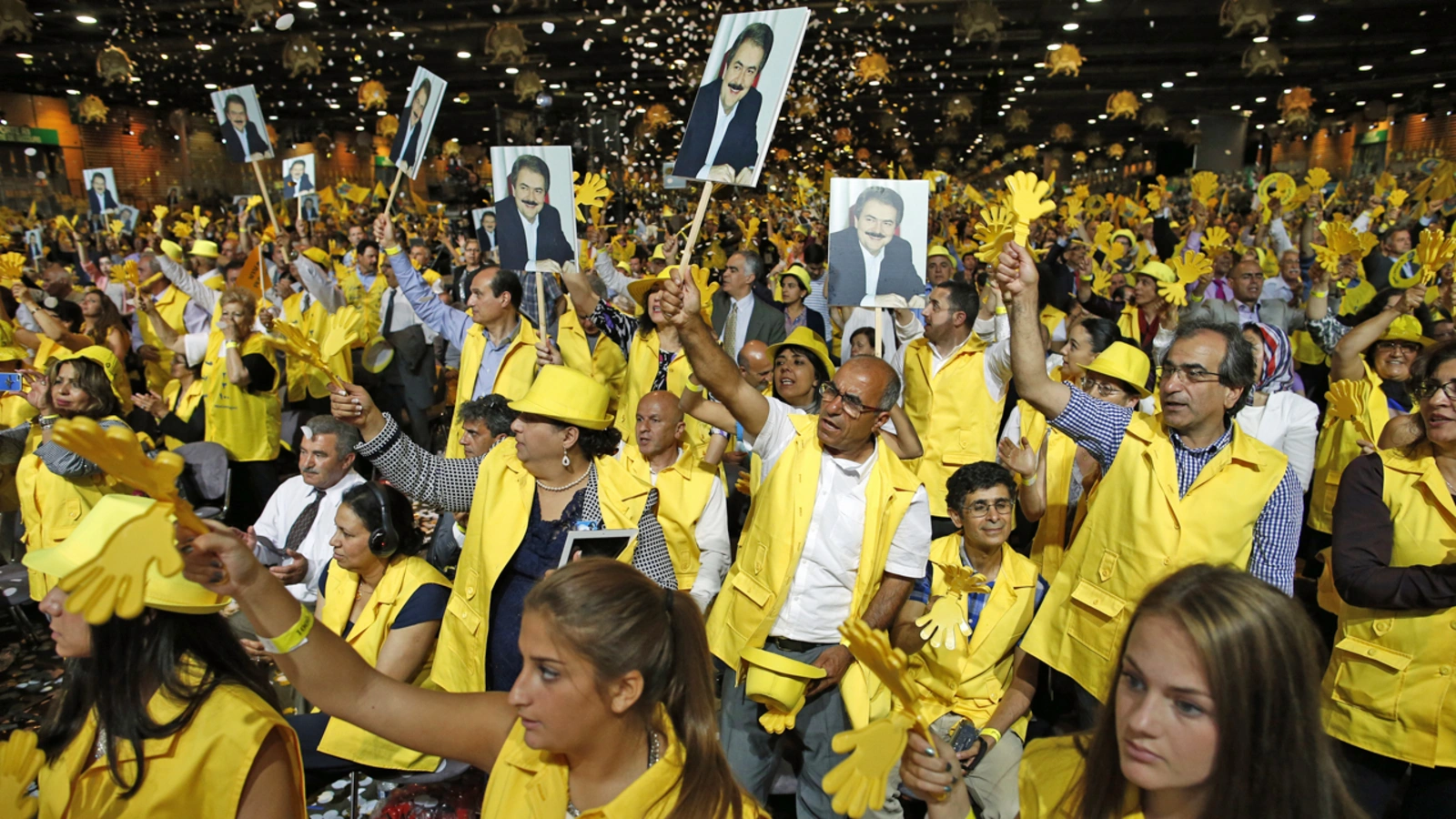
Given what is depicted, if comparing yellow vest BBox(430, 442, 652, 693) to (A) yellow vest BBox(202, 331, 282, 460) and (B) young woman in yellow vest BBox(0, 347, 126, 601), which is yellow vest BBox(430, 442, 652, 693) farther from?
(A) yellow vest BBox(202, 331, 282, 460)

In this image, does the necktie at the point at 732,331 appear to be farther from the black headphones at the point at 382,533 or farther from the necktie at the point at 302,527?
the black headphones at the point at 382,533

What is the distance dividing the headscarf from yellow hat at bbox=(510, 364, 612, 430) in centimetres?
350

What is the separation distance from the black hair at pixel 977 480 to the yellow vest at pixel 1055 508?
0.51 meters

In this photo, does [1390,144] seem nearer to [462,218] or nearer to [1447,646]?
[462,218]

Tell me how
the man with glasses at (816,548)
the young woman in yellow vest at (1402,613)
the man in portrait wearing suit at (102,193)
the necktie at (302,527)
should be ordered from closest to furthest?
1. the young woman in yellow vest at (1402,613)
2. the man with glasses at (816,548)
3. the necktie at (302,527)
4. the man in portrait wearing suit at (102,193)

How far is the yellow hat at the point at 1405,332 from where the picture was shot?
4984 millimetres

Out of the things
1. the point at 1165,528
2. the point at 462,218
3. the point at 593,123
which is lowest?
the point at 1165,528

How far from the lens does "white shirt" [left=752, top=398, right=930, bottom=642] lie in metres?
3.09

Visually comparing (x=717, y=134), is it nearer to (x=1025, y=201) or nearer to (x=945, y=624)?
(x=1025, y=201)

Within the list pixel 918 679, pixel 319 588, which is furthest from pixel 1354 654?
pixel 319 588

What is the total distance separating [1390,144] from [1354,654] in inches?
1330

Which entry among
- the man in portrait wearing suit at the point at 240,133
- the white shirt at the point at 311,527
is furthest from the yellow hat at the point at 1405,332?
the man in portrait wearing suit at the point at 240,133

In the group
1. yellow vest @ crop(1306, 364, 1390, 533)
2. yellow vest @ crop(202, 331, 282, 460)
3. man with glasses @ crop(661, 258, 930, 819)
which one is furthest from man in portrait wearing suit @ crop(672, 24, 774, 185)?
yellow vest @ crop(202, 331, 282, 460)

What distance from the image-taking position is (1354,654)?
2756 millimetres
